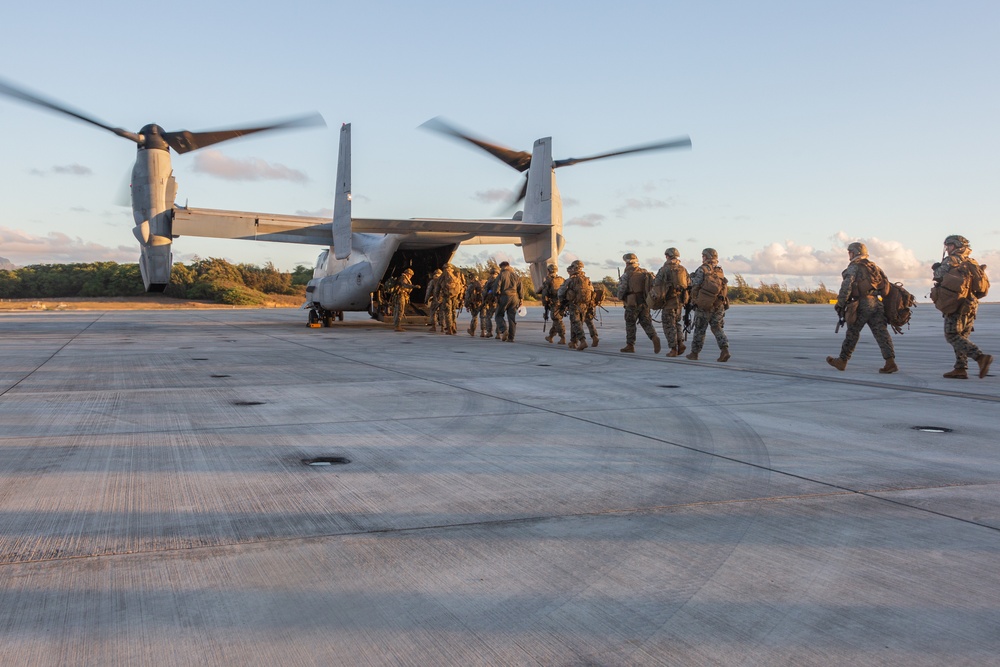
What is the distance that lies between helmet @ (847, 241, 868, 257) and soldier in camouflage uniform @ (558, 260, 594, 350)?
4942 mm

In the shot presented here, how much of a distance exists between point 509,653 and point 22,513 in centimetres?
271

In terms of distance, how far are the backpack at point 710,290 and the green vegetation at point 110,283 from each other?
48.4 m

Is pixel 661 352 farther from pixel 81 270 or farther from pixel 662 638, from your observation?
pixel 81 270

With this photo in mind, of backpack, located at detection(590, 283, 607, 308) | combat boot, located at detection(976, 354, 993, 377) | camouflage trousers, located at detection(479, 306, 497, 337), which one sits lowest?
combat boot, located at detection(976, 354, 993, 377)

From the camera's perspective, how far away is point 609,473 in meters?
4.48

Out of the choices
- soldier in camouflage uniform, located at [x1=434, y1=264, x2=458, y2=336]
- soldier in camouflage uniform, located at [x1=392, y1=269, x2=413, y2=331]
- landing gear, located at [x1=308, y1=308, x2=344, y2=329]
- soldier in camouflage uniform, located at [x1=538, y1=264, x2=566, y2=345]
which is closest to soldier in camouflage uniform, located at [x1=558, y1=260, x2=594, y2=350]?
soldier in camouflage uniform, located at [x1=538, y1=264, x2=566, y2=345]

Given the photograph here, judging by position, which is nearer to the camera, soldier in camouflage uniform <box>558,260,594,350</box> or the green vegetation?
soldier in camouflage uniform <box>558,260,594,350</box>

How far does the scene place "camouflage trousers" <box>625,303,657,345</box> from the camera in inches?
531

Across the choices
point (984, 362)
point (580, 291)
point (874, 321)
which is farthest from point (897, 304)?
point (580, 291)

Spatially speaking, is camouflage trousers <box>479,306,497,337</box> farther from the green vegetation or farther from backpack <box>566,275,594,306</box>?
the green vegetation

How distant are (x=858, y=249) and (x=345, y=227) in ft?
36.9

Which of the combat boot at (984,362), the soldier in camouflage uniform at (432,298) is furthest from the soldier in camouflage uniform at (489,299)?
the combat boot at (984,362)

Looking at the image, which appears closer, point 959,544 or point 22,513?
point 959,544

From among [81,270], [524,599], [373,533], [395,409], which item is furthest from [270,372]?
[81,270]
